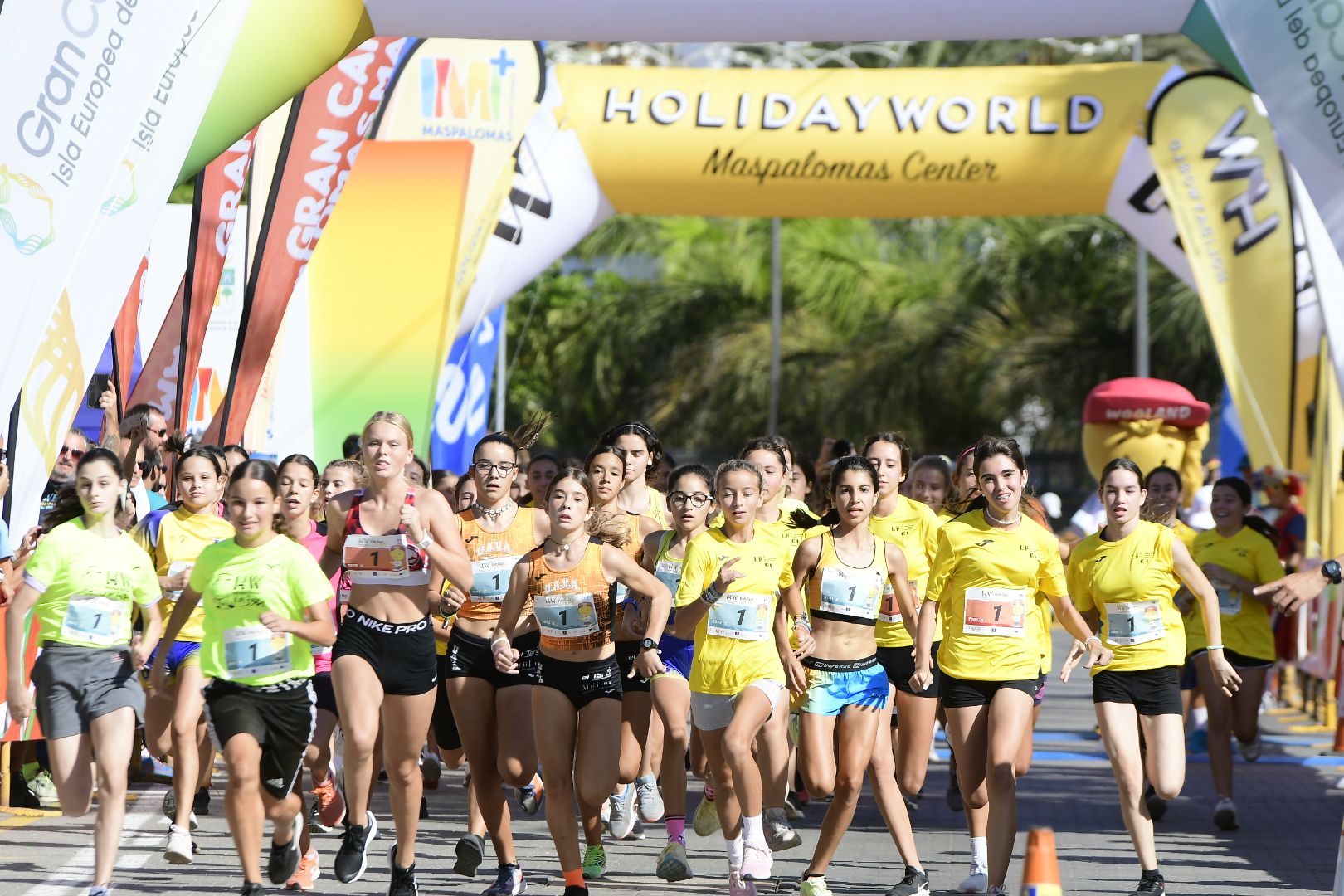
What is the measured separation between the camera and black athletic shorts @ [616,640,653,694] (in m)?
8.06

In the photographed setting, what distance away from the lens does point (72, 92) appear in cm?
720

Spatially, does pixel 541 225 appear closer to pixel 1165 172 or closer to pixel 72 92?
pixel 1165 172

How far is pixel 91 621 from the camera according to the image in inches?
273

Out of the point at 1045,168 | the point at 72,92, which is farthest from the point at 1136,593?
the point at 1045,168

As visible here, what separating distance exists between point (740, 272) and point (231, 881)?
31.5m

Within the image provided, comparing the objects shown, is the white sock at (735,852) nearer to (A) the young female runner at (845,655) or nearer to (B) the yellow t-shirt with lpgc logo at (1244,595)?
(A) the young female runner at (845,655)

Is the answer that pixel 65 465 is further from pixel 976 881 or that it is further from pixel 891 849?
pixel 976 881

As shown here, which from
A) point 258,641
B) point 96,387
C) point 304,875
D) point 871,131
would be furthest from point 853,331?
point 258,641

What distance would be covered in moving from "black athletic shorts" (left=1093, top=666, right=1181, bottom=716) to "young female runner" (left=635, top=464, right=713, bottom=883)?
1.71 meters

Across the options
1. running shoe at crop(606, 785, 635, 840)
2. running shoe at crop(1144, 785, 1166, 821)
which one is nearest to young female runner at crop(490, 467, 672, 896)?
running shoe at crop(606, 785, 635, 840)

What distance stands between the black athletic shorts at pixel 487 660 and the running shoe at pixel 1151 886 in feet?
8.13

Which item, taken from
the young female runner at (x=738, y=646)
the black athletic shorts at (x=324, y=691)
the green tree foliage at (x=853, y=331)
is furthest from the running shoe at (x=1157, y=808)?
the green tree foliage at (x=853, y=331)

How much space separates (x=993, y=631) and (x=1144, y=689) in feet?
2.64

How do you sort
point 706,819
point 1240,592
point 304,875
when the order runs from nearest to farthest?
1. point 304,875
2. point 706,819
3. point 1240,592
